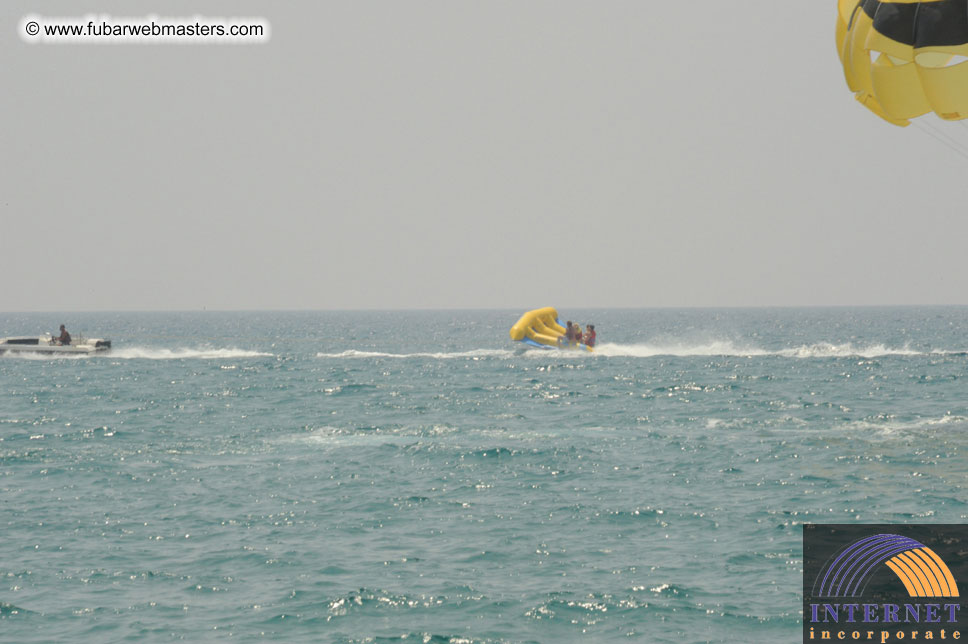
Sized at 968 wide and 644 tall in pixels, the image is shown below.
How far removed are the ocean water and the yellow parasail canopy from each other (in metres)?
7.61

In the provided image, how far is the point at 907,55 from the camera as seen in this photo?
14828 millimetres

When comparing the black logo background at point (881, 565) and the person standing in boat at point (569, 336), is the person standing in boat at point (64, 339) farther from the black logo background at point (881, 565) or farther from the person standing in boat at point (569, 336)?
the black logo background at point (881, 565)

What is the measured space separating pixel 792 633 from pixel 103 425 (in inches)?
1045

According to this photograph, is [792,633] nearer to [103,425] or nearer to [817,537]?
[817,537]

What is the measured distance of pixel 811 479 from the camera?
68.7 ft

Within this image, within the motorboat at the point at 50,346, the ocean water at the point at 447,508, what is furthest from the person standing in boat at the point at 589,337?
the motorboat at the point at 50,346

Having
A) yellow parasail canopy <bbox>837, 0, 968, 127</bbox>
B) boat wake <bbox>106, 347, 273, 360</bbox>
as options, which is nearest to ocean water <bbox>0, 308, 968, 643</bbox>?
yellow parasail canopy <bbox>837, 0, 968, 127</bbox>

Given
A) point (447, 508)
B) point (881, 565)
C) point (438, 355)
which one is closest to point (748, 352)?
point (438, 355)

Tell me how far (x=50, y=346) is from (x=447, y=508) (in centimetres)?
4625

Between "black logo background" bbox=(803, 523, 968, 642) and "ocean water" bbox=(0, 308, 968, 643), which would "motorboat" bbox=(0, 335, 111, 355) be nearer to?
"ocean water" bbox=(0, 308, 968, 643)

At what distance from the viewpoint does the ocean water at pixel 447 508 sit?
12.8 m

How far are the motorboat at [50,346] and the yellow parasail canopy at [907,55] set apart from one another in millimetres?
50450

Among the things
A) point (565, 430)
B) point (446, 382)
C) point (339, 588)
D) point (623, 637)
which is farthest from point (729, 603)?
point (446, 382)

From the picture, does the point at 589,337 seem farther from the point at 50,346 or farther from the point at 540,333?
the point at 50,346
